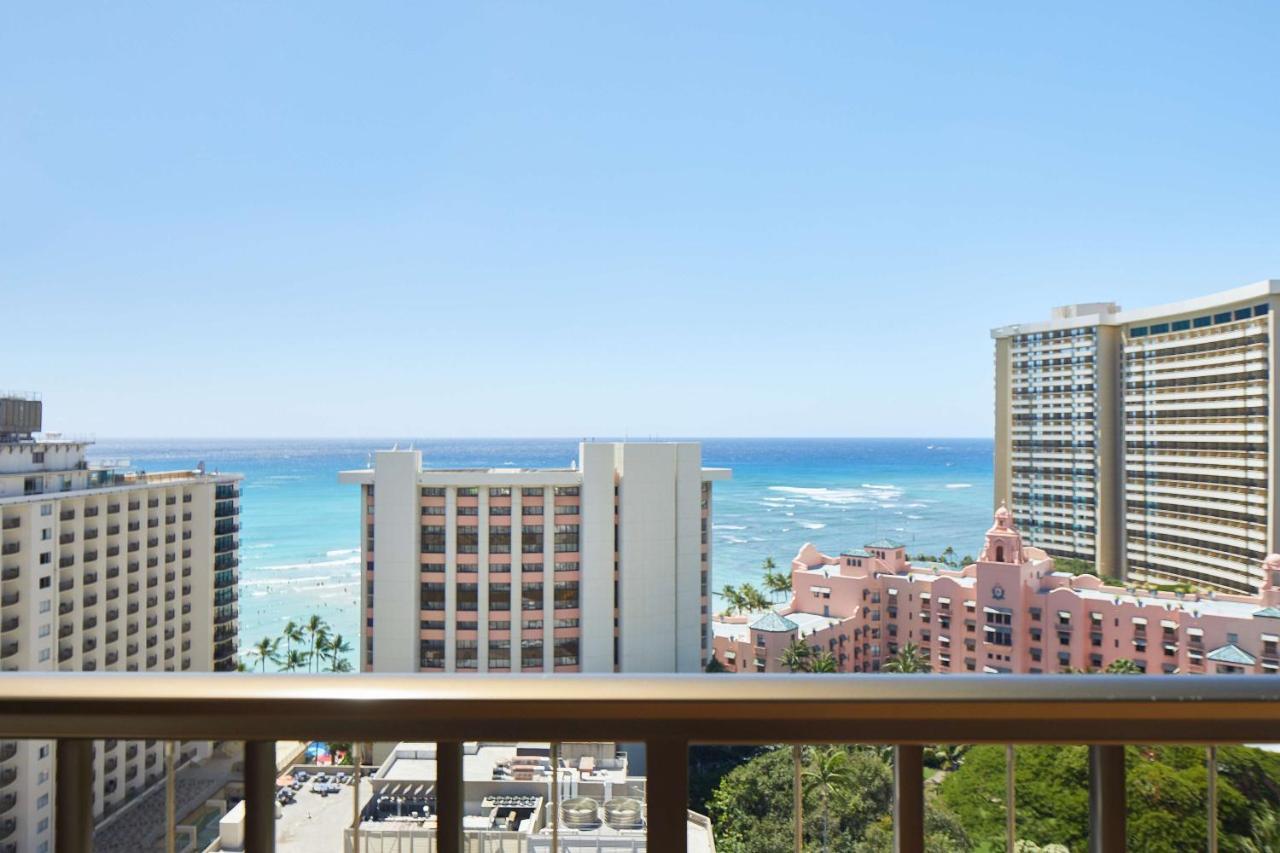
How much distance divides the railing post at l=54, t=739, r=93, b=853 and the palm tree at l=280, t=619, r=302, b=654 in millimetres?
→ 18305

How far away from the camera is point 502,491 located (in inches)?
621

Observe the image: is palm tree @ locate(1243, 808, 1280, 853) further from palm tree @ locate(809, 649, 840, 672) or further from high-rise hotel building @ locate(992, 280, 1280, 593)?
high-rise hotel building @ locate(992, 280, 1280, 593)

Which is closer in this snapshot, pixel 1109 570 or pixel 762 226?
pixel 1109 570

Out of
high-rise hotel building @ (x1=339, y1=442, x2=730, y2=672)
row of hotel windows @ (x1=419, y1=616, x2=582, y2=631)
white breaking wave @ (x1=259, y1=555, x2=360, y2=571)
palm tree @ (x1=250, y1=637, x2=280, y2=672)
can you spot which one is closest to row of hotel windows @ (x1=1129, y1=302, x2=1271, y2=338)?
high-rise hotel building @ (x1=339, y1=442, x2=730, y2=672)

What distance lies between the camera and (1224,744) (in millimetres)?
542

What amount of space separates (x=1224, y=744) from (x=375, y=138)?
14148mm

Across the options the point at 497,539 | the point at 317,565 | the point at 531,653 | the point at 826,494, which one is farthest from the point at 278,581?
the point at 826,494

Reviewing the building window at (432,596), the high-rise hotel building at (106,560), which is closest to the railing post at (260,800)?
the high-rise hotel building at (106,560)

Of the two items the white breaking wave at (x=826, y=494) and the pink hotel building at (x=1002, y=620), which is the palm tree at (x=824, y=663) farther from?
the white breaking wave at (x=826, y=494)

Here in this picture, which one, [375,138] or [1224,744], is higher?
[375,138]

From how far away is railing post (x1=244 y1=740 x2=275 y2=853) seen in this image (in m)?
0.59

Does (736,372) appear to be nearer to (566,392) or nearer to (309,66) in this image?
(566,392)

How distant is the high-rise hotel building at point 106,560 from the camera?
36.5 ft

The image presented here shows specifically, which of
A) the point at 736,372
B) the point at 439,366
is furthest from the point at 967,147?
the point at 439,366
